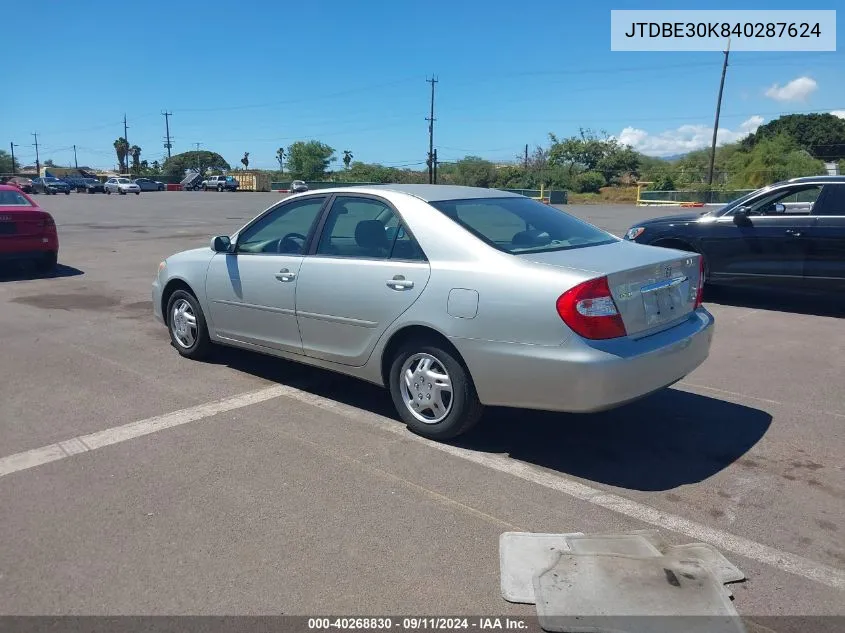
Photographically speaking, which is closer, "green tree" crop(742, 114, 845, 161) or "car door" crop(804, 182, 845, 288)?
"car door" crop(804, 182, 845, 288)

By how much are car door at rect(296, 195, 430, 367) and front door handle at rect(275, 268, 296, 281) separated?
0.12 m

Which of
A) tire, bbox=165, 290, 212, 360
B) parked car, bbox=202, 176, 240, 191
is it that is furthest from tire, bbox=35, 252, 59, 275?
parked car, bbox=202, 176, 240, 191

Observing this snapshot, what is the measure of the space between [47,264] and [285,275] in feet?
27.9

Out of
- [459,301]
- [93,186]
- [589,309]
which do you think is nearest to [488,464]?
[459,301]

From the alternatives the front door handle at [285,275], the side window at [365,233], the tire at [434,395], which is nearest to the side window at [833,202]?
the side window at [365,233]

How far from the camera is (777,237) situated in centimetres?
920

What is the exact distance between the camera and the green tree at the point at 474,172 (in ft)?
270

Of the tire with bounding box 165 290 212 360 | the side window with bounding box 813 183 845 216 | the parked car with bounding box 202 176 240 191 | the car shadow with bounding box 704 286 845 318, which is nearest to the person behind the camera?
the tire with bounding box 165 290 212 360

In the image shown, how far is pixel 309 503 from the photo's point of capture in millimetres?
3879

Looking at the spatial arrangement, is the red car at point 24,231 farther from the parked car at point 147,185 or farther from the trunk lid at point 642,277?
the parked car at point 147,185

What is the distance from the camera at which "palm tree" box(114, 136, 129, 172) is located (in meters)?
122

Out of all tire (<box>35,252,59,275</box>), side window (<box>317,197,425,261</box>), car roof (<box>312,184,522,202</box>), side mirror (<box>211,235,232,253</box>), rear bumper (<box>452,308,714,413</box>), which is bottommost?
tire (<box>35,252,59,275</box>)

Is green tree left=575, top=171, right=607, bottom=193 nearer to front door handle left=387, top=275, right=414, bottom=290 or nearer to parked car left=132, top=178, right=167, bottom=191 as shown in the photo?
parked car left=132, top=178, right=167, bottom=191

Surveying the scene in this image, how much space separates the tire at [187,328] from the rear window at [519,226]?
2642 mm
